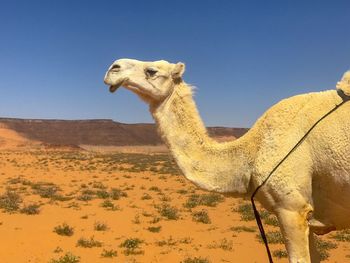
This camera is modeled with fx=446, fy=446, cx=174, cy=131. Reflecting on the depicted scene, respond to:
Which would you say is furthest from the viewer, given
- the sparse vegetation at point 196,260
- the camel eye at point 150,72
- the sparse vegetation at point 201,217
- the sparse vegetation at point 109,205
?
the sparse vegetation at point 109,205

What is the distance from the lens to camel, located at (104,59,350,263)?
13.0 ft

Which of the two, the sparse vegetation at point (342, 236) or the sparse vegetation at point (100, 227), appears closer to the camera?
the sparse vegetation at point (342, 236)

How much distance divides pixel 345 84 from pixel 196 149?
1698 mm

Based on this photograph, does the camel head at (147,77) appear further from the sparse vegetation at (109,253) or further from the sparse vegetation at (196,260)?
the sparse vegetation at (109,253)

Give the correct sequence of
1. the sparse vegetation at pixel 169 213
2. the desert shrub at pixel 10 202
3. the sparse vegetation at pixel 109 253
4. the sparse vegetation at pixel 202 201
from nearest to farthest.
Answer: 1. the sparse vegetation at pixel 109 253
2. the sparse vegetation at pixel 169 213
3. the desert shrub at pixel 10 202
4. the sparse vegetation at pixel 202 201

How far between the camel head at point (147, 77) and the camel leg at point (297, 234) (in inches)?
78.3

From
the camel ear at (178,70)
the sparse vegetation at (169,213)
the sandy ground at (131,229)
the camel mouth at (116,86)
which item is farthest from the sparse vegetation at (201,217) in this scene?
the camel mouth at (116,86)

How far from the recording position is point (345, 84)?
4141mm

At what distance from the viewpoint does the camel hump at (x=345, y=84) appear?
13.4 ft

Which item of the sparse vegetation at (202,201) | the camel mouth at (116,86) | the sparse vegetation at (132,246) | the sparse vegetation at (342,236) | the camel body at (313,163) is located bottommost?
the sparse vegetation at (132,246)

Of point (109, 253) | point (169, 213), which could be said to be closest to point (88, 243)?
point (109, 253)

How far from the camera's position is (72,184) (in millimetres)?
28953

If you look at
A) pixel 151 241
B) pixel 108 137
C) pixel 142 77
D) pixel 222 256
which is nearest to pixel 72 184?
pixel 151 241

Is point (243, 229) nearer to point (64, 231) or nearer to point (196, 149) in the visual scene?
point (64, 231)
